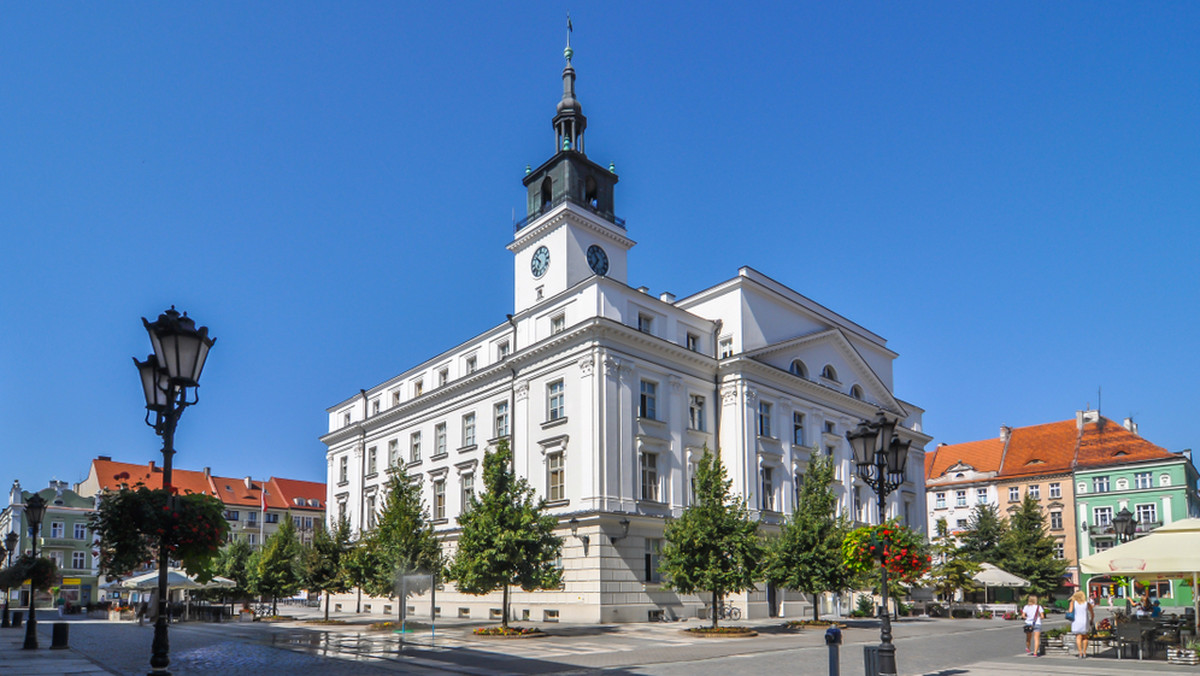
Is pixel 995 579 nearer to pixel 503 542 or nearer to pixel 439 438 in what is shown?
pixel 503 542

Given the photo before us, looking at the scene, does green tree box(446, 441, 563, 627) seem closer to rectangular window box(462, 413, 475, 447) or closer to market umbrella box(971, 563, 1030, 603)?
rectangular window box(462, 413, 475, 447)

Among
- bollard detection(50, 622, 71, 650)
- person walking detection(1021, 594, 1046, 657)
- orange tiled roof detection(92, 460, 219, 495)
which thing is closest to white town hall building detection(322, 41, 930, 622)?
person walking detection(1021, 594, 1046, 657)

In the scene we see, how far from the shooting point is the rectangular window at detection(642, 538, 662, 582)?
116 ft

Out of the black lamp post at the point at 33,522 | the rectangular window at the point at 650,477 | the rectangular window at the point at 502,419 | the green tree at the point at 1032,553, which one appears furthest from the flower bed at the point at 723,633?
the green tree at the point at 1032,553

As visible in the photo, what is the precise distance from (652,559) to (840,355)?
19.2m

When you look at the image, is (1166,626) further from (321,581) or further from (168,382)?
(321,581)

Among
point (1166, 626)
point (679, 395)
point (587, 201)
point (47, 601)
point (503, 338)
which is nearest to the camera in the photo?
point (1166, 626)

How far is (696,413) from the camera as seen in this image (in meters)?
39.8

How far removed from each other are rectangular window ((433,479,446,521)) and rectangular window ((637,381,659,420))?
14539mm

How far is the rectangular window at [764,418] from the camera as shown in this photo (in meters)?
40.8

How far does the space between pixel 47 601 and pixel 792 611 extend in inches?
3371

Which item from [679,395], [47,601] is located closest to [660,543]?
[679,395]

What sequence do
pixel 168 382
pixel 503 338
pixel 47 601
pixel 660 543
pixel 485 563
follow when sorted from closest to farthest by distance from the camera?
pixel 168 382
pixel 485 563
pixel 660 543
pixel 503 338
pixel 47 601

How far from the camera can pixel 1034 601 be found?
72.5 feet
